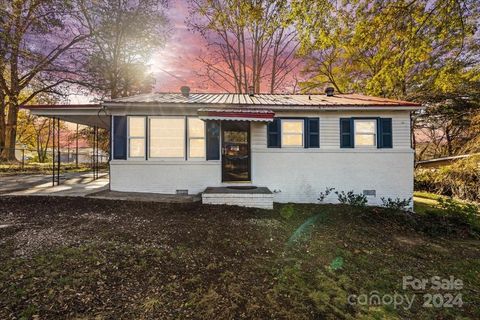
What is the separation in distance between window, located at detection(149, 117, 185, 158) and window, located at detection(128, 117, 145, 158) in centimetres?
34

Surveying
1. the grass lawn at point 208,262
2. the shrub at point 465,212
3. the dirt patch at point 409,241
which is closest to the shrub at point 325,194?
the grass lawn at point 208,262

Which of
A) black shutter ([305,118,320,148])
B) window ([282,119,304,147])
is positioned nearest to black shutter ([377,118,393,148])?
black shutter ([305,118,320,148])

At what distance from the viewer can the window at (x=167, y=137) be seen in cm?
855

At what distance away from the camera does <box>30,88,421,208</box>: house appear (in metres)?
8.43

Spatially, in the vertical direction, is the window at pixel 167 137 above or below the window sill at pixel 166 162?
above

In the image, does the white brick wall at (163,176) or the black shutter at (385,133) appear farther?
the black shutter at (385,133)

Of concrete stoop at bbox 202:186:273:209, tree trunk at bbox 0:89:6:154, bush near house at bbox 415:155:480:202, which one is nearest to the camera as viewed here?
concrete stoop at bbox 202:186:273:209

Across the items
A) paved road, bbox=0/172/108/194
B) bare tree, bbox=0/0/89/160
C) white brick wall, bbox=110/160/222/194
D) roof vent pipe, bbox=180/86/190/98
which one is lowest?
paved road, bbox=0/172/108/194

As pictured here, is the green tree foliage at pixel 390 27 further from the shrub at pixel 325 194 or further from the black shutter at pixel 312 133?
the shrub at pixel 325 194

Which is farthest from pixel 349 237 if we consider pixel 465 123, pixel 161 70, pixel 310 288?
pixel 161 70

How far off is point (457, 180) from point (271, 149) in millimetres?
11265

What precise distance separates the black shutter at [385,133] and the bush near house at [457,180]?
20.2ft

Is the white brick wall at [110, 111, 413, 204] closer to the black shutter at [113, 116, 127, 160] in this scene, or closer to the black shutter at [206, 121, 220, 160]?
the black shutter at [206, 121, 220, 160]

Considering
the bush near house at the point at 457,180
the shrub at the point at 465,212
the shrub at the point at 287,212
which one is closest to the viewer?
the shrub at the point at 287,212
